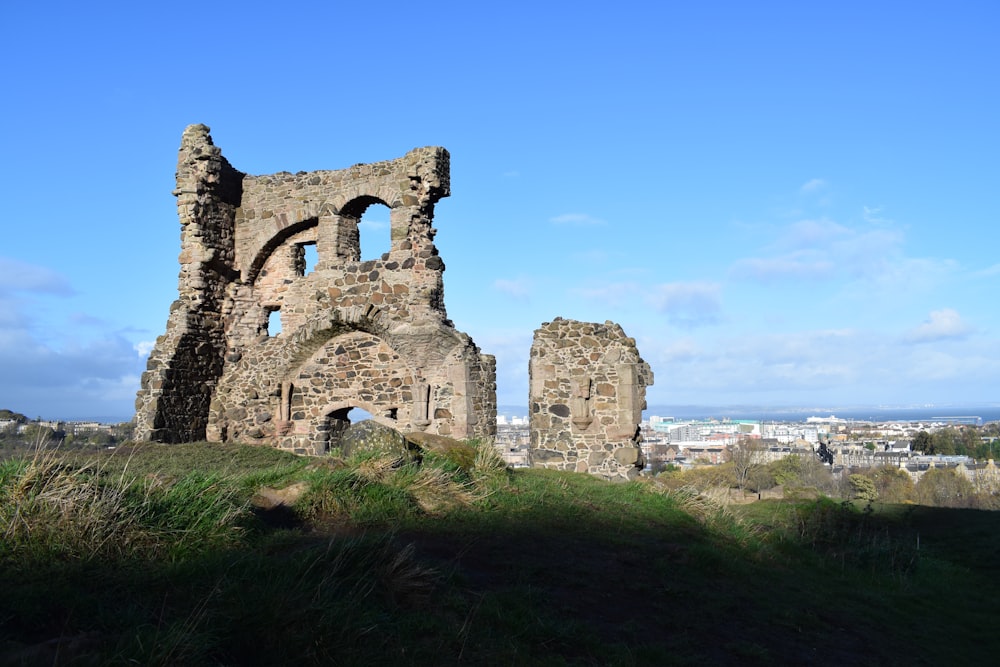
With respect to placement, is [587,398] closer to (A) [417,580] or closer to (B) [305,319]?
(B) [305,319]

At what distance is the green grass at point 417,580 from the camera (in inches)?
154

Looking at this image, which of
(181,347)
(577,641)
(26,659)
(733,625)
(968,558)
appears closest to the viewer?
(26,659)

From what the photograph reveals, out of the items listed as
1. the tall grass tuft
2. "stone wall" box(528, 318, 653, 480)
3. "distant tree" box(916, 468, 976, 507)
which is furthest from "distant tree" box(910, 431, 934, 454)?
the tall grass tuft

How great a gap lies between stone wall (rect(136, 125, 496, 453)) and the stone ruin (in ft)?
0.10

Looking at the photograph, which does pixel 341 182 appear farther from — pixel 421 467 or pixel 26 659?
pixel 26 659

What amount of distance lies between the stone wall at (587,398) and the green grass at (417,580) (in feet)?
14.7

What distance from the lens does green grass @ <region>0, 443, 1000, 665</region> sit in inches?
154

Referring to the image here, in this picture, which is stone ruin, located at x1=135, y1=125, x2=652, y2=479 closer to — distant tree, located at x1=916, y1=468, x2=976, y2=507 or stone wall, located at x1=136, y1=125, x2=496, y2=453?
stone wall, located at x1=136, y1=125, x2=496, y2=453

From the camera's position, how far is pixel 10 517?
180 inches

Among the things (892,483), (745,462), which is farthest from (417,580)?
(745,462)

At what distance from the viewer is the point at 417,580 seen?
5043 mm

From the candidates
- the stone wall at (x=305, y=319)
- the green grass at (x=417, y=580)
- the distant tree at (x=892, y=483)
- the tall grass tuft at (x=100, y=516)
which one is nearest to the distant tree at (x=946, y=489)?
the distant tree at (x=892, y=483)

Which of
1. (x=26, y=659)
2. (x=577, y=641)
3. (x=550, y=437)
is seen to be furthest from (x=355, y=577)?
(x=550, y=437)

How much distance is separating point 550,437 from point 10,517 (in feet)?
36.9
